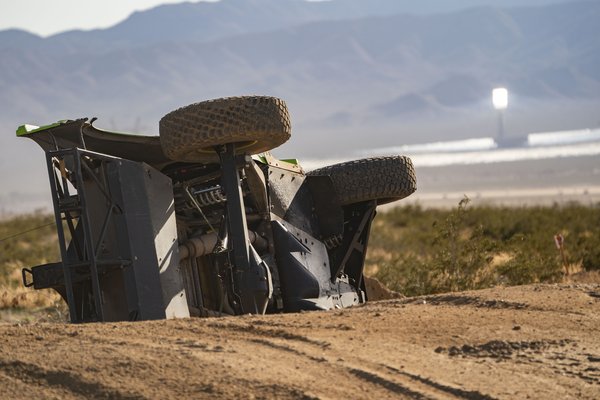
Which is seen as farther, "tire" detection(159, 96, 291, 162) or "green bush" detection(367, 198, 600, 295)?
"green bush" detection(367, 198, 600, 295)

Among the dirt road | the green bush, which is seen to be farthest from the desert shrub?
the green bush

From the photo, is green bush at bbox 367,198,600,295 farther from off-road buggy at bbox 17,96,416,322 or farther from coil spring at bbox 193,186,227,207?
coil spring at bbox 193,186,227,207

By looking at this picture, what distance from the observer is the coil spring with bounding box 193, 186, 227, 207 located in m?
9.62

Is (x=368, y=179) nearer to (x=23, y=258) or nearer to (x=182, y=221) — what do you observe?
(x=182, y=221)

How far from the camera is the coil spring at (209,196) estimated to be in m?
9.62

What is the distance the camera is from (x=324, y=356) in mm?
6766

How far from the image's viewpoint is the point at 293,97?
634 feet

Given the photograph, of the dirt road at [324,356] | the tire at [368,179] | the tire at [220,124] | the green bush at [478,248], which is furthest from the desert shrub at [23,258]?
the green bush at [478,248]

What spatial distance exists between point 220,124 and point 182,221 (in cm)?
132

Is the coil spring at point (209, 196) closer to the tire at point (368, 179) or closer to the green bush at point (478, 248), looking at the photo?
the tire at point (368, 179)

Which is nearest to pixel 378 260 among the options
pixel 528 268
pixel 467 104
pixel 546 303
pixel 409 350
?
pixel 528 268

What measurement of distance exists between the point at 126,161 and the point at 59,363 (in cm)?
236

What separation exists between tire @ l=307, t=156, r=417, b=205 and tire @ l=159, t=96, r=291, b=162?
2218 mm

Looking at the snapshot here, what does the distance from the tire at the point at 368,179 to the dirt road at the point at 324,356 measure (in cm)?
265
